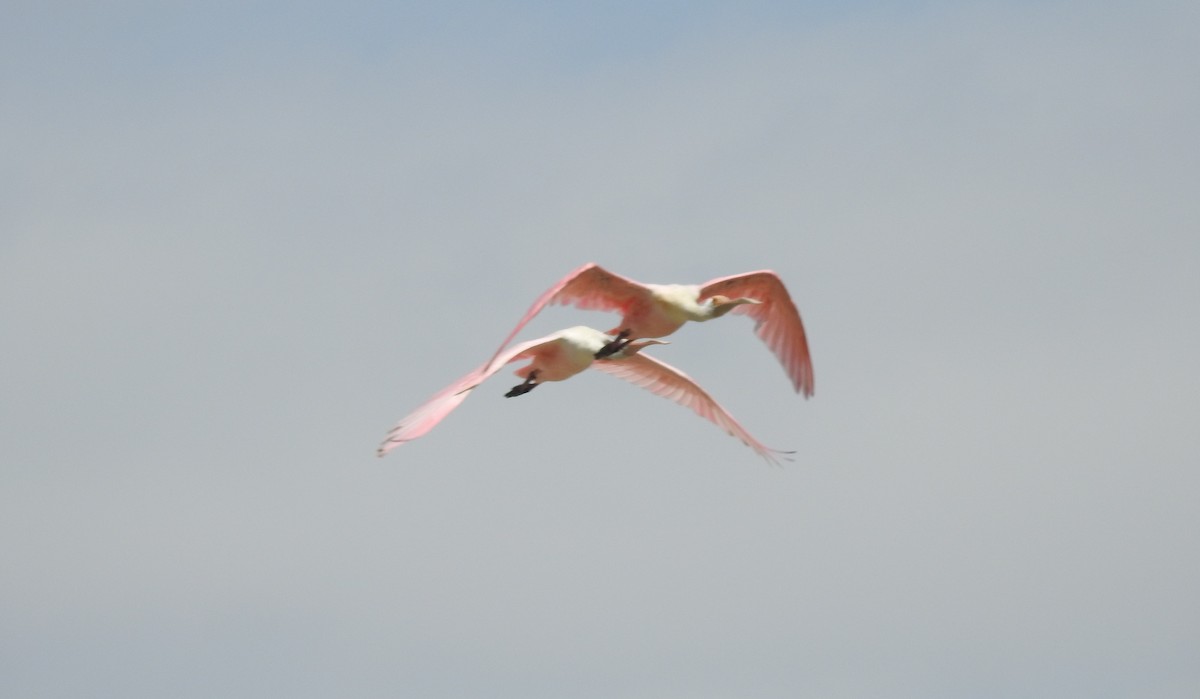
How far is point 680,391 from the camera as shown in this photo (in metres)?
29.8

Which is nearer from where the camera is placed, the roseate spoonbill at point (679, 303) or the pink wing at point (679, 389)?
the roseate spoonbill at point (679, 303)

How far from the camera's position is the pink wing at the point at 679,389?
2948 cm

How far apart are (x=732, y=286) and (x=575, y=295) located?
10.3 ft

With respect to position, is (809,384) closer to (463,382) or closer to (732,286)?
(732,286)

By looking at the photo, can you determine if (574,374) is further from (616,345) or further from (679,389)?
(679,389)

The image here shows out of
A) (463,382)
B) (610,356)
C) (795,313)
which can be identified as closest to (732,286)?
(795,313)

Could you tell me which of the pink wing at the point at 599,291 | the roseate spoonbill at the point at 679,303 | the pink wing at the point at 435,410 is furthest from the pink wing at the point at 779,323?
the pink wing at the point at 435,410

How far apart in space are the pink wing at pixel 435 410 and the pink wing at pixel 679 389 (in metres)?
6.36

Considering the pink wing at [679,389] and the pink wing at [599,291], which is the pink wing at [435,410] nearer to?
the pink wing at [599,291]

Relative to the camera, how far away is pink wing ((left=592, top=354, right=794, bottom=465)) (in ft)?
96.7

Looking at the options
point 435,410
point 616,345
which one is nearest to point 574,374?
point 616,345

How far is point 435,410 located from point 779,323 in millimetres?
7308

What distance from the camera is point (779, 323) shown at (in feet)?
93.5

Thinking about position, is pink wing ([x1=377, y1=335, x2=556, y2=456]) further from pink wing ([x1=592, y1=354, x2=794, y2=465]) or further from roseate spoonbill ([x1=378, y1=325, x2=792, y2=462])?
pink wing ([x1=592, y1=354, x2=794, y2=465])
